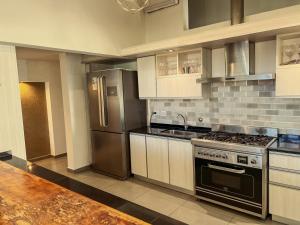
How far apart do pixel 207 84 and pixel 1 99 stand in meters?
2.73

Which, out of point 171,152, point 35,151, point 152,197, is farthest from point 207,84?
point 35,151

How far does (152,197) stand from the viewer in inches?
132

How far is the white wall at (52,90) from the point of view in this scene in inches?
197

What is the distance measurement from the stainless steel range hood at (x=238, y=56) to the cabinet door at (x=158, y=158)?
1265 millimetres

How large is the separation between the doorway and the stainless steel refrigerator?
73.3 inches

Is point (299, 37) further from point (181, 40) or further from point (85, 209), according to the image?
point (85, 209)

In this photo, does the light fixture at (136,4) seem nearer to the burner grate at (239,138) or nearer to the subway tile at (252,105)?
the burner grate at (239,138)

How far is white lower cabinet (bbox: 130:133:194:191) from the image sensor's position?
3.27m

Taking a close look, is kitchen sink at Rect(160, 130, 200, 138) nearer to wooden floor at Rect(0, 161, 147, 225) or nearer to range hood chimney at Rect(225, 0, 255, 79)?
range hood chimney at Rect(225, 0, 255, 79)

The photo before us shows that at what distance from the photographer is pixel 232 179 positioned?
9.14 ft

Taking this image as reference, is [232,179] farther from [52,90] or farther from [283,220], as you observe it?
[52,90]

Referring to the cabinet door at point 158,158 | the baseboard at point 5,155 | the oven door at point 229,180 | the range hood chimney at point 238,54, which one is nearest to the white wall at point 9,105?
the baseboard at point 5,155

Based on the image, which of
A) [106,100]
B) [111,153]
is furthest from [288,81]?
[111,153]

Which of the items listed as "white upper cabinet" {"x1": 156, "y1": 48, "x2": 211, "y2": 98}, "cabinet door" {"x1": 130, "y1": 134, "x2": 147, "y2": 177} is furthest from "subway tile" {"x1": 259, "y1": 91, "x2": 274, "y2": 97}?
"cabinet door" {"x1": 130, "y1": 134, "x2": 147, "y2": 177}
